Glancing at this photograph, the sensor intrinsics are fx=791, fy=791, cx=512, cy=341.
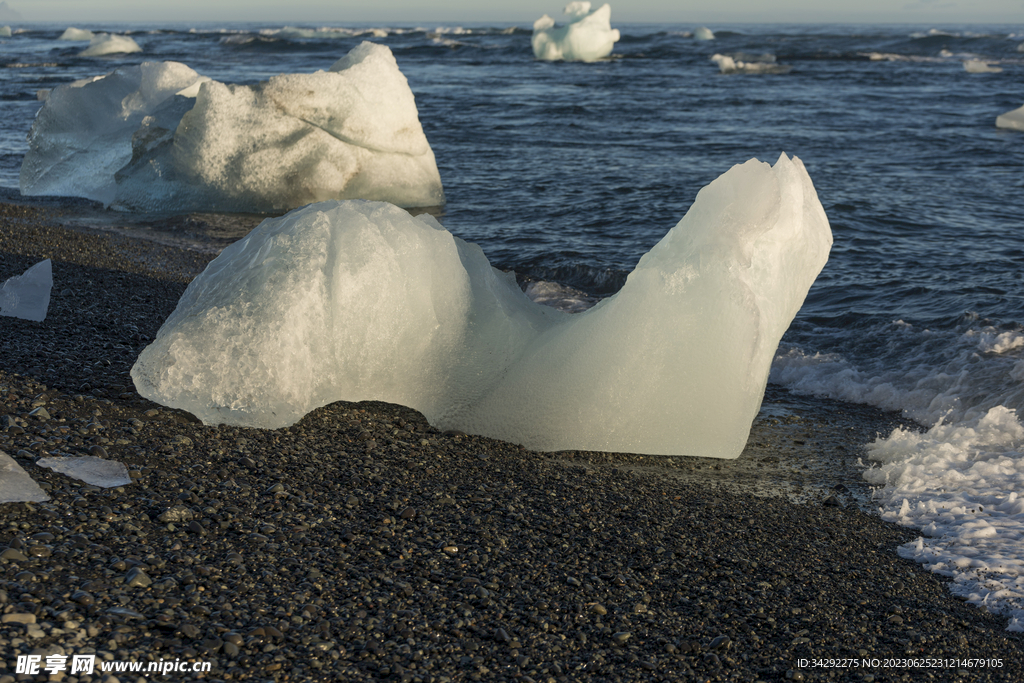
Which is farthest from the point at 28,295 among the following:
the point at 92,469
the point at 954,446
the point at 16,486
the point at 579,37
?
the point at 579,37

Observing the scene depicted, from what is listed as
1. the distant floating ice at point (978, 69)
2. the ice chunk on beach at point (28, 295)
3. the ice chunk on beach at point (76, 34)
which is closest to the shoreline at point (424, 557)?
the ice chunk on beach at point (28, 295)

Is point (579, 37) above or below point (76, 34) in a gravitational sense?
below

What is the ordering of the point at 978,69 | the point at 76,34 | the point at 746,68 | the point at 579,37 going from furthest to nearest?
the point at 76,34
the point at 579,37
the point at 746,68
the point at 978,69

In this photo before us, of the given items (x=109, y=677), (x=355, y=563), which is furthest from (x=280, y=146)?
(x=109, y=677)

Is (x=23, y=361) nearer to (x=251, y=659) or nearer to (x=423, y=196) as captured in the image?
(x=251, y=659)

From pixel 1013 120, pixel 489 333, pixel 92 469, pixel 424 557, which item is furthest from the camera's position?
pixel 1013 120

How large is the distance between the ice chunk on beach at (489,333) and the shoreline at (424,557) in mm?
210

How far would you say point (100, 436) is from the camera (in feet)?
12.9

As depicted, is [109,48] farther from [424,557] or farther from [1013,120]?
[424,557]

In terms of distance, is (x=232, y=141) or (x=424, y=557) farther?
(x=232, y=141)

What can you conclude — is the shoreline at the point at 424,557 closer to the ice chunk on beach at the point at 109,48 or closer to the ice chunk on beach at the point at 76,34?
the ice chunk on beach at the point at 109,48

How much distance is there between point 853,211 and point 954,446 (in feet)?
24.8

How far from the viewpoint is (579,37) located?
131 feet

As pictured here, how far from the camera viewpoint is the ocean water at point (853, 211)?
5.08 meters
